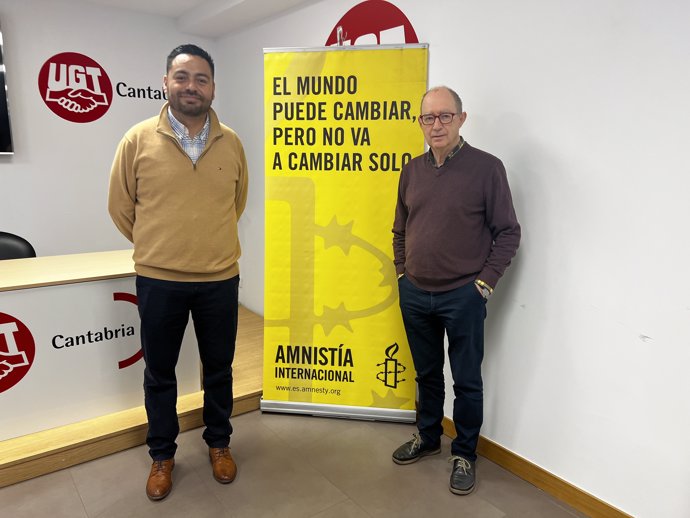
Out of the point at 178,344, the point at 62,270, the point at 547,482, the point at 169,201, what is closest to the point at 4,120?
the point at 62,270

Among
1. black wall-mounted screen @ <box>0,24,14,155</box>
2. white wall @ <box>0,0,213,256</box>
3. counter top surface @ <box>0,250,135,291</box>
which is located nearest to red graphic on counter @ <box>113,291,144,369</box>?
counter top surface @ <box>0,250,135,291</box>

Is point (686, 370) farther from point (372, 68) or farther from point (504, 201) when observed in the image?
point (372, 68)

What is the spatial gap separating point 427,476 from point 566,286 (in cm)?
102

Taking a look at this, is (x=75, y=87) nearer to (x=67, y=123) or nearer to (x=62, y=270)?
(x=67, y=123)

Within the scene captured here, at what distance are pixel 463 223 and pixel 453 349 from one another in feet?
1.77

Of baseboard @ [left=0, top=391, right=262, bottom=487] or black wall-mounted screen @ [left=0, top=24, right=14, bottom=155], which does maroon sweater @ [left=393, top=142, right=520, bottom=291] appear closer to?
baseboard @ [left=0, top=391, right=262, bottom=487]

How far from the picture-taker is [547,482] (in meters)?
2.10

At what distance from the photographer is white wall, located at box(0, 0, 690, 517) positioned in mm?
1647

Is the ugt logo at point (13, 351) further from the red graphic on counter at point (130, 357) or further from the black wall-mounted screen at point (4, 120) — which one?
the black wall-mounted screen at point (4, 120)

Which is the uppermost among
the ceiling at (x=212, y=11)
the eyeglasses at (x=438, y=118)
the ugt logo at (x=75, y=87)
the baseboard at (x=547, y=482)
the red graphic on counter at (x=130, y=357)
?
the ceiling at (x=212, y=11)

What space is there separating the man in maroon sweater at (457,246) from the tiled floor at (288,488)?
5.5 inches

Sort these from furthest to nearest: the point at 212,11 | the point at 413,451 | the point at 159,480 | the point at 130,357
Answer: the point at 212,11 → the point at 130,357 → the point at 413,451 → the point at 159,480

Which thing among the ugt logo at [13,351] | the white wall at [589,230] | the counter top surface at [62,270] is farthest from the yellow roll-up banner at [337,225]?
the ugt logo at [13,351]

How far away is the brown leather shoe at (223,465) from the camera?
211 centimetres
